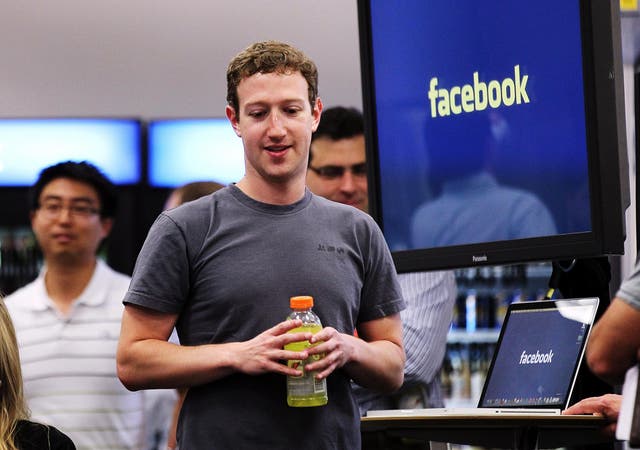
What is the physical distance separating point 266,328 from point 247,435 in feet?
0.66

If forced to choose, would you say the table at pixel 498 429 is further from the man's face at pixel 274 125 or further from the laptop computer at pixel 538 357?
the man's face at pixel 274 125

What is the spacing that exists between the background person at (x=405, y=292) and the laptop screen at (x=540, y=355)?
380 mm

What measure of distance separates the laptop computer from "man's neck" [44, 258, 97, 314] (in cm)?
189

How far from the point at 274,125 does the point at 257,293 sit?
1.07ft

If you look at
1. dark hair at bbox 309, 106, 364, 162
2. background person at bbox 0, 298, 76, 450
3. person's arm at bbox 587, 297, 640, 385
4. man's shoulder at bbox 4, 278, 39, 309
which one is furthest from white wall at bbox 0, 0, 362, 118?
person's arm at bbox 587, 297, 640, 385

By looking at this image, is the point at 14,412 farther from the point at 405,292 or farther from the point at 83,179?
the point at 83,179

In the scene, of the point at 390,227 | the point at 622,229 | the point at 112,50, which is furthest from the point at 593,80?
the point at 112,50

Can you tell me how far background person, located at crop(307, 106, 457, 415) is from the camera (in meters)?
3.04

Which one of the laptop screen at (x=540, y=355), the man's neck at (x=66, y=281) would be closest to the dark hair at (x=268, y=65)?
the laptop screen at (x=540, y=355)

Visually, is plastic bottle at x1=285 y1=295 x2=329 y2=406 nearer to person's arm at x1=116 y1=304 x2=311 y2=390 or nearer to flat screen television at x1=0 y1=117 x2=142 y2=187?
person's arm at x1=116 y1=304 x2=311 y2=390

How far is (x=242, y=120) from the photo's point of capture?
217cm

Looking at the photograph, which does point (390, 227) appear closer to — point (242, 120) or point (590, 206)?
point (590, 206)

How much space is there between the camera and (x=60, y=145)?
629 cm

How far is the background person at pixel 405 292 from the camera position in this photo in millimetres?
3041
